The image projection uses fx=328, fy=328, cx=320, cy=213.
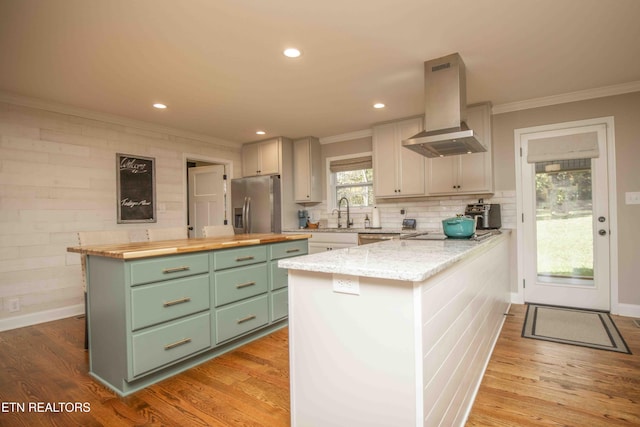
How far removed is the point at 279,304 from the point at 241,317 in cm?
48

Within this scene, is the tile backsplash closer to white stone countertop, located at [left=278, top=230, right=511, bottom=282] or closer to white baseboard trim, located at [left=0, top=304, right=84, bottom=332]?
white stone countertop, located at [left=278, top=230, right=511, bottom=282]

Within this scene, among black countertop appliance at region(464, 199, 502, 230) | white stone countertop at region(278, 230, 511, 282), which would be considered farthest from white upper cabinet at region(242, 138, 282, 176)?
white stone countertop at region(278, 230, 511, 282)

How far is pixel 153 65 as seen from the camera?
8.87 feet

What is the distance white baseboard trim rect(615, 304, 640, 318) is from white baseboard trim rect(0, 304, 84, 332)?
584 centimetres

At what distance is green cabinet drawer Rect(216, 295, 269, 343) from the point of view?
2.54 metres

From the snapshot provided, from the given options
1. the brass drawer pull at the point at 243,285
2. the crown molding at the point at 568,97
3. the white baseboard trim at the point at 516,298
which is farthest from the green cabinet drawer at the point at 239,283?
the crown molding at the point at 568,97

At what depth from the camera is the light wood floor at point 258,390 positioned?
69.9 inches

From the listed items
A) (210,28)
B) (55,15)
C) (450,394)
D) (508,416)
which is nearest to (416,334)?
(450,394)

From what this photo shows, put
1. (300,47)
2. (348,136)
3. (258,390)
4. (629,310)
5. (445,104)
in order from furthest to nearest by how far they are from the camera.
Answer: (348,136), (629,310), (445,104), (300,47), (258,390)

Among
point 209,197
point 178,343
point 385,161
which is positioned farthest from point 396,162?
point 178,343

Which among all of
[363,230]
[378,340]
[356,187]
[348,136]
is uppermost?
[348,136]

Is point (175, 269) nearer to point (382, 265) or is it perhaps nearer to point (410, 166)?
point (382, 265)

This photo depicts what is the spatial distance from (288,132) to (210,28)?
9.07 feet

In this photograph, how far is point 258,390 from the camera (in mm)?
2070
